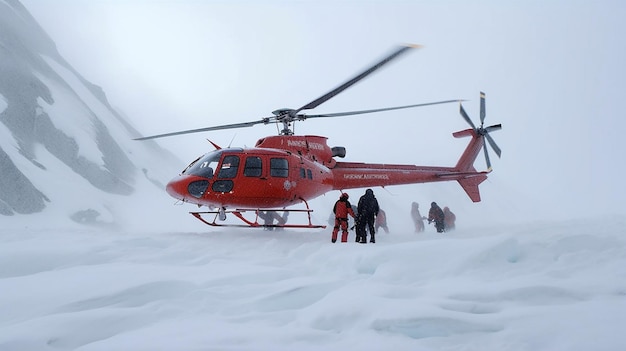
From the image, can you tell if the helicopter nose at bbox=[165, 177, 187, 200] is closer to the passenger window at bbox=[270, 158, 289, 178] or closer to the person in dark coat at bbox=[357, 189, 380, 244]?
the passenger window at bbox=[270, 158, 289, 178]

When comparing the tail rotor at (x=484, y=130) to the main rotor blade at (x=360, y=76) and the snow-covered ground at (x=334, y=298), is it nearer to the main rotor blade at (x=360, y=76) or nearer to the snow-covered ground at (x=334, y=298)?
the main rotor blade at (x=360, y=76)

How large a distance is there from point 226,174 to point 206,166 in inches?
20.7

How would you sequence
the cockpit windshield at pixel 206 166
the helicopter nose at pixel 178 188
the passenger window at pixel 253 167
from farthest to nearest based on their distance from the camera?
the passenger window at pixel 253 167, the cockpit windshield at pixel 206 166, the helicopter nose at pixel 178 188

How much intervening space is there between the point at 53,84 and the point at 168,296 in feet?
133

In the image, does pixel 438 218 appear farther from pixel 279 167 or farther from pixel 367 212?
pixel 279 167

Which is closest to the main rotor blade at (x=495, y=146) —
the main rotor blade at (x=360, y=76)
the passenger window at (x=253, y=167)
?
the main rotor blade at (x=360, y=76)

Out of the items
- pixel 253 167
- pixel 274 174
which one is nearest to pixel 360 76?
pixel 274 174

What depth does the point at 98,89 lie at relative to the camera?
47.1 m

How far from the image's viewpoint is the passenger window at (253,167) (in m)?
9.66

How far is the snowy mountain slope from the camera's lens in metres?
24.2

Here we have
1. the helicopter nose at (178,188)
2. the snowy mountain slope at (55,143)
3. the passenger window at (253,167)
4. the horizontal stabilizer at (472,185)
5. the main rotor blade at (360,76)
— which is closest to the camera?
the main rotor blade at (360,76)

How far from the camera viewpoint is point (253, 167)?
9.74m

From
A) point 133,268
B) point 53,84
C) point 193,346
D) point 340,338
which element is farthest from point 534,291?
point 53,84

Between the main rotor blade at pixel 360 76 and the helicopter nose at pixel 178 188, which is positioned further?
the helicopter nose at pixel 178 188
